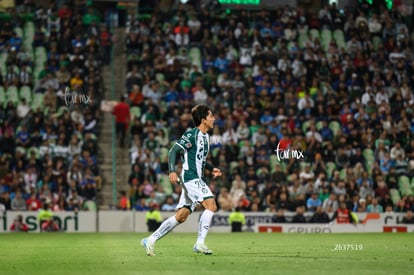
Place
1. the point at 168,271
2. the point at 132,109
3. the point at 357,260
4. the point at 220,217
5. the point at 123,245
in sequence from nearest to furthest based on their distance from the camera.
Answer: the point at 168,271 → the point at 357,260 → the point at 123,245 → the point at 220,217 → the point at 132,109

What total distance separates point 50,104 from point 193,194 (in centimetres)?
1798

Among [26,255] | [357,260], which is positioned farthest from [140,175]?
[357,260]

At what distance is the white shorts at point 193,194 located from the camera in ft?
50.2

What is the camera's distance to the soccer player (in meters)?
15.2

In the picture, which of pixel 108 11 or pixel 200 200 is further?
pixel 108 11

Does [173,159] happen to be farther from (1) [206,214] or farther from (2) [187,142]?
(1) [206,214]

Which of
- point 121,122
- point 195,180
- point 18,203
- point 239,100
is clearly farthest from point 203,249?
point 239,100

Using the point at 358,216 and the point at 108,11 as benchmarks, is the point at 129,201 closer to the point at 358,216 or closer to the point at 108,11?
the point at 358,216

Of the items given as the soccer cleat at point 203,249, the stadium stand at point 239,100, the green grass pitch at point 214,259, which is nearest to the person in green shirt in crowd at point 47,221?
the stadium stand at point 239,100

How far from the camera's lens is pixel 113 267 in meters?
12.7

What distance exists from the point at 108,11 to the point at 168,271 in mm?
26101

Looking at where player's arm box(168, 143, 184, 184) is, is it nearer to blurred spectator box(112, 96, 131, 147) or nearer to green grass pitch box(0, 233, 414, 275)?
green grass pitch box(0, 233, 414, 275)

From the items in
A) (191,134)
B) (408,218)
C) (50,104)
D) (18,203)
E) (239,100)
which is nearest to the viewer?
(191,134)

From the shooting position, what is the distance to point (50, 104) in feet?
106
